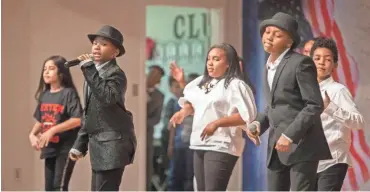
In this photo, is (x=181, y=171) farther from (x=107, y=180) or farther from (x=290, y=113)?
(x=290, y=113)

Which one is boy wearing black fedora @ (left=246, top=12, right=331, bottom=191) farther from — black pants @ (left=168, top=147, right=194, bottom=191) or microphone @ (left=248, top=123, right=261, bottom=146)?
black pants @ (left=168, top=147, right=194, bottom=191)

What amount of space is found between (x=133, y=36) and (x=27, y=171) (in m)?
0.49

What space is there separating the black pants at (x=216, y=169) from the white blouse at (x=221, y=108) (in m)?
0.02

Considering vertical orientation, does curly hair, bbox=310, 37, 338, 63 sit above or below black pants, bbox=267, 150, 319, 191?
above

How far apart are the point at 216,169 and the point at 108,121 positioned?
1.07ft

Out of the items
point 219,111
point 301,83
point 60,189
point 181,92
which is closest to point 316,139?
point 301,83

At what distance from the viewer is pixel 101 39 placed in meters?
1.70

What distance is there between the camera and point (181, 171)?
220cm

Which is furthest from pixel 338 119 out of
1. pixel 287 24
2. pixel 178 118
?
pixel 178 118

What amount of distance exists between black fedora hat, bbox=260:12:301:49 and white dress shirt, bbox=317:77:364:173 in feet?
0.44

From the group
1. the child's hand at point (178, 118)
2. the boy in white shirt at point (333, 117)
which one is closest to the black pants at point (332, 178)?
the boy in white shirt at point (333, 117)

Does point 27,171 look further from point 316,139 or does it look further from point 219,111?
point 316,139

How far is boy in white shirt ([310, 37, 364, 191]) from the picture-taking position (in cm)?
172

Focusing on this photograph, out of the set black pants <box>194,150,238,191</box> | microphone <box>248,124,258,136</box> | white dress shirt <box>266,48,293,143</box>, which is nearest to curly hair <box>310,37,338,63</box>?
white dress shirt <box>266,48,293,143</box>
